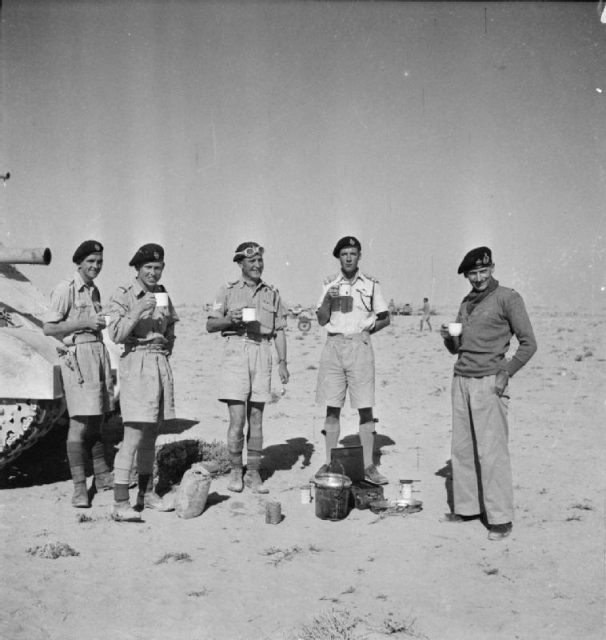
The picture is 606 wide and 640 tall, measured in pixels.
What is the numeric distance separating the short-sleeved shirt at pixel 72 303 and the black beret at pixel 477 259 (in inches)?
125

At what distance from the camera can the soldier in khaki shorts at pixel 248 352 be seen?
6242 millimetres

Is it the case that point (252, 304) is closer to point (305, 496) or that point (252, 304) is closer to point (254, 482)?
point (254, 482)

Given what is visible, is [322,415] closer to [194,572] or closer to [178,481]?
[178,481]

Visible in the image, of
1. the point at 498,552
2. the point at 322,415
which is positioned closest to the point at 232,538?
the point at 498,552

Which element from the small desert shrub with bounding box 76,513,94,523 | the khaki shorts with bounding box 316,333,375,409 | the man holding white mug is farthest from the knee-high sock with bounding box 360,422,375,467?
the small desert shrub with bounding box 76,513,94,523

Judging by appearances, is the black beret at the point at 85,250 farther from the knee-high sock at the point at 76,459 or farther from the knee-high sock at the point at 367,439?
the knee-high sock at the point at 367,439

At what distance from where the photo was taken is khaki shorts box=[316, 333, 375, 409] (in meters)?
6.44

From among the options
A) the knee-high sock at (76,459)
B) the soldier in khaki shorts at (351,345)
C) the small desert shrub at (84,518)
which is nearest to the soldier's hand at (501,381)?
the soldier in khaki shorts at (351,345)

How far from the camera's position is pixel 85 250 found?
584 centimetres

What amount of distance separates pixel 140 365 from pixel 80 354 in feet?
2.19

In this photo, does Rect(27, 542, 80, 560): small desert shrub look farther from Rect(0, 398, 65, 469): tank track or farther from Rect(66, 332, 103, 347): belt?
Rect(66, 332, 103, 347): belt

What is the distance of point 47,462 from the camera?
24.2 feet

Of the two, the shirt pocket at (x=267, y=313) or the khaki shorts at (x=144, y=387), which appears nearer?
the khaki shorts at (x=144, y=387)

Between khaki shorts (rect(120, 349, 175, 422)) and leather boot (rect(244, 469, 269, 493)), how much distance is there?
124 centimetres
